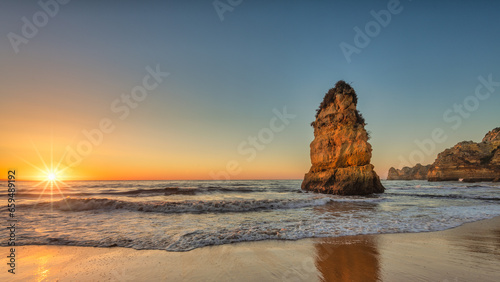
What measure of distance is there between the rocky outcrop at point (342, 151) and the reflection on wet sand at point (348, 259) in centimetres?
1735

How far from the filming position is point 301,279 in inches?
141

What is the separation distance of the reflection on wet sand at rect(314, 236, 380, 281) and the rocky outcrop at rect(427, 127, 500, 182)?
222 ft

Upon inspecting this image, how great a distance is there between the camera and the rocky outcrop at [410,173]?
3546 inches

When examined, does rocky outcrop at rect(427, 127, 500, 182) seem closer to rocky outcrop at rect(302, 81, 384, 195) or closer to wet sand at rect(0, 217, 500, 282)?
rocky outcrop at rect(302, 81, 384, 195)

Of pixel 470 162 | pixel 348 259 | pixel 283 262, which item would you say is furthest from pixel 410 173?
pixel 283 262

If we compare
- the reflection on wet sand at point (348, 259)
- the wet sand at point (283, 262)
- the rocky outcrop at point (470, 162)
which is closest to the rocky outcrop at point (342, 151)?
the wet sand at point (283, 262)

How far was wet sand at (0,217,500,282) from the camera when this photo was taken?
376 cm

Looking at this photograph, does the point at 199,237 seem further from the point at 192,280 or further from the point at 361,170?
the point at 361,170

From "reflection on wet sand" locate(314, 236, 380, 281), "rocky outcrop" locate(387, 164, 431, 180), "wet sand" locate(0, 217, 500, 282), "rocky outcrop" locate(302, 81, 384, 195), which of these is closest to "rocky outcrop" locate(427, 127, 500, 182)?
"rocky outcrop" locate(387, 164, 431, 180)

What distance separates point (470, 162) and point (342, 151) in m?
53.2

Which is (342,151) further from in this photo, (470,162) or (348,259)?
(470,162)

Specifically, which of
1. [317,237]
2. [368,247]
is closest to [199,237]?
[317,237]

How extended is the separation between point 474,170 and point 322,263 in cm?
7223

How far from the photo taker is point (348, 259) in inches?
179
